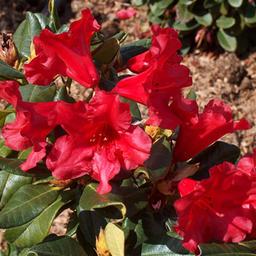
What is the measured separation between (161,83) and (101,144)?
0.56 ft

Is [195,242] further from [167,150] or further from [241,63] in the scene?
[241,63]

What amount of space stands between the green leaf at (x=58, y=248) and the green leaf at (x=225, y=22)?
310 cm

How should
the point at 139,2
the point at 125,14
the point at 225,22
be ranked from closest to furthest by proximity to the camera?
the point at 225,22
the point at 139,2
the point at 125,14

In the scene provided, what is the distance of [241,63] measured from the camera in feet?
14.6

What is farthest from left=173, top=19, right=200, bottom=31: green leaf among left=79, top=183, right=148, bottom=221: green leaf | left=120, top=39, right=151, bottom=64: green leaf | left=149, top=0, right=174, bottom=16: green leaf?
left=79, top=183, right=148, bottom=221: green leaf

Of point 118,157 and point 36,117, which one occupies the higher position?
point 36,117

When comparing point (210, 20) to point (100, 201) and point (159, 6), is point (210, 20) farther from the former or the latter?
point (100, 201)

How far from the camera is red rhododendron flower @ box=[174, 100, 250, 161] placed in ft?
4.37

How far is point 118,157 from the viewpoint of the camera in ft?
4.15

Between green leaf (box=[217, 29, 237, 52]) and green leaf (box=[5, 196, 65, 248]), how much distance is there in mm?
3057

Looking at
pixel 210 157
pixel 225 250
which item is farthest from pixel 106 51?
pixel 225 250

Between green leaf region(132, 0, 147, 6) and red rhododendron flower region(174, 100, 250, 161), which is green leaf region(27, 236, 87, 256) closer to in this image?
red rhododendron flower region(174, 100, 250, 161)

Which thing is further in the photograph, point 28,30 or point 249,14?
point 249,14

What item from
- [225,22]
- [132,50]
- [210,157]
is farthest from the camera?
[225,22]
